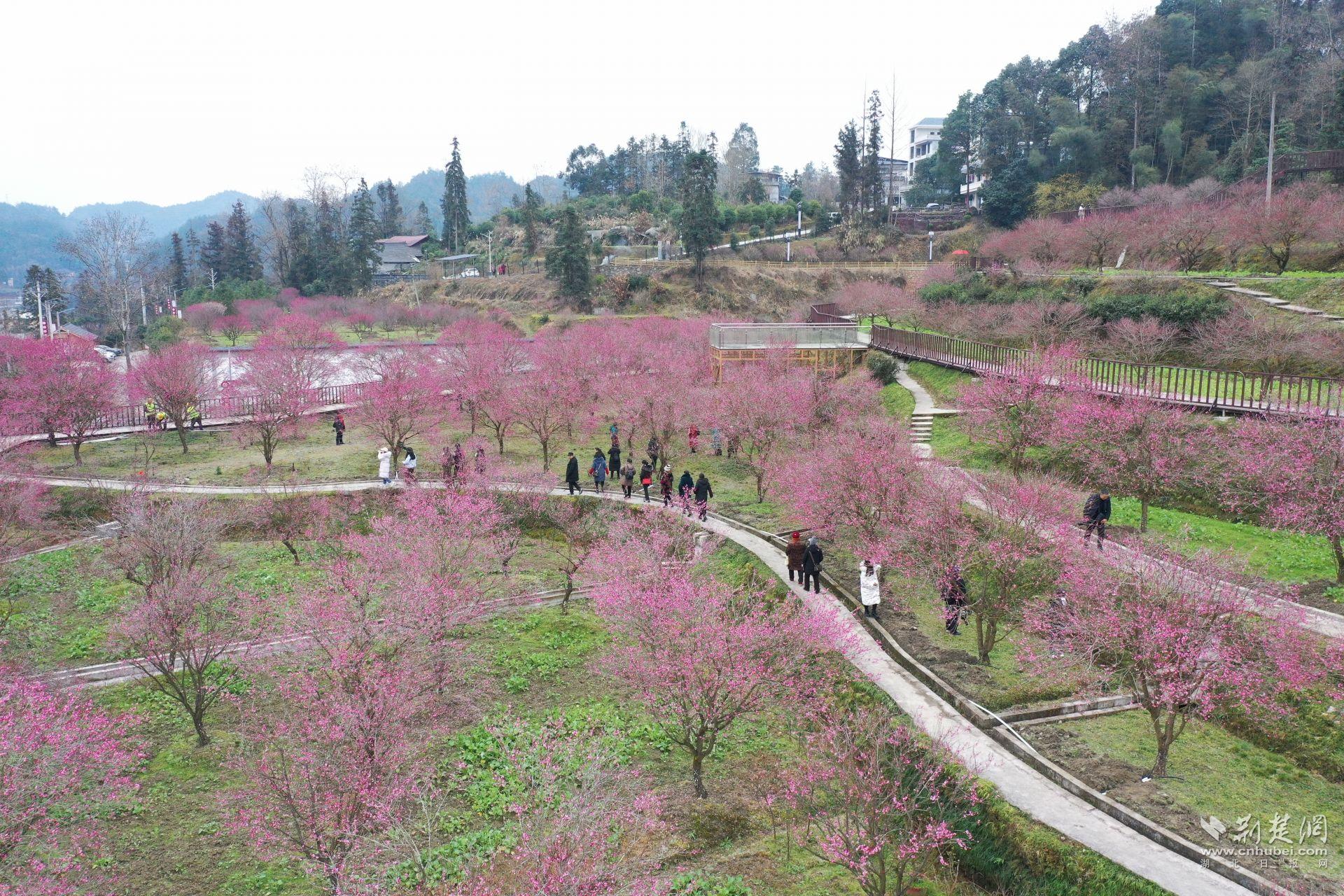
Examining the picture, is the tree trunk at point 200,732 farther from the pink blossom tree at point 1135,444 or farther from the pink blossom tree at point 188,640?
the pink blossom tree at point 1135,444

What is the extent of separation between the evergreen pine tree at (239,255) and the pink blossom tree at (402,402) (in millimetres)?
50444

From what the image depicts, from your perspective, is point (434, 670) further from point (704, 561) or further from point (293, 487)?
point (293, 487)

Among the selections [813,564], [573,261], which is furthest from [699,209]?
[813,564]

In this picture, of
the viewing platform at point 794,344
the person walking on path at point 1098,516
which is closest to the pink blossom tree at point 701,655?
the person walking on path at point 1098,516

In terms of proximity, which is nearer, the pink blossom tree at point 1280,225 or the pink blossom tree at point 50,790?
the pink blossom tree at point 50,790

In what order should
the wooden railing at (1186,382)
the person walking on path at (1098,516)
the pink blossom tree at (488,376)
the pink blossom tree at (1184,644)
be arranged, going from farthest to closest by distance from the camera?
1. the pink blossom tree at (488,376)
2. the wooden railing at (1186,382)
3. the person walking on path at (1098,516)
4. the pink blossom tree at (1184,644)

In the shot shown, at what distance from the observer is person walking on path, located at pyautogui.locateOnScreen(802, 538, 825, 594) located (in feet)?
54.2

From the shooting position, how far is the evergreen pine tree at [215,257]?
7681cm

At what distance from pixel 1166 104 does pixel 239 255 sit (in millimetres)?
76242

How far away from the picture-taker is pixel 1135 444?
17.3 m

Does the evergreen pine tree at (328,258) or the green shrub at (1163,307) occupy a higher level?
the evergreen pine tree at (328,258)

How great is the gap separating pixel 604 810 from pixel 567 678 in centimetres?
669

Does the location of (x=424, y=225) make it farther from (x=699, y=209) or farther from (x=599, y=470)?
(x=599, y=470)

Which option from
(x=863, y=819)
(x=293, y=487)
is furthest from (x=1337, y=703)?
(x=293, y=487)
